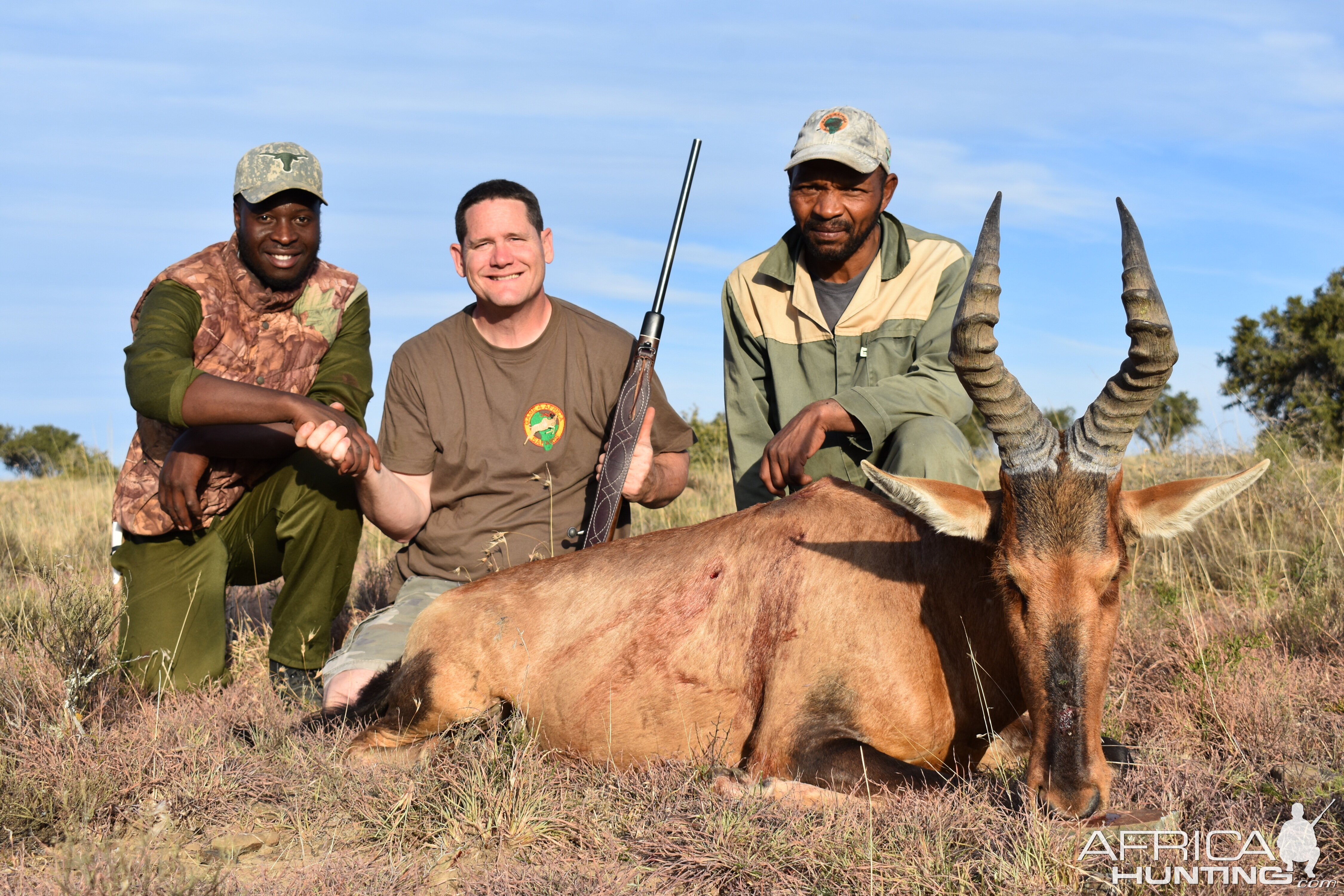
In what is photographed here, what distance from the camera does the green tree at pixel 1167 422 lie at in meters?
12.2

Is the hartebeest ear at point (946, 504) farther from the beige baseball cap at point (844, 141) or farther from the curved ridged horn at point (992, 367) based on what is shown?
the beige baseball cap at point (844, 141)

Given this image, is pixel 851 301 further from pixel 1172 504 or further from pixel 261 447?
pixel 261 447

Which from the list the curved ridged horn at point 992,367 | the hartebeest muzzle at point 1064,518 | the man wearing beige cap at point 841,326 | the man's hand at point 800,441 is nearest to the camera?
the hartebeest muzzle at point 1064,518

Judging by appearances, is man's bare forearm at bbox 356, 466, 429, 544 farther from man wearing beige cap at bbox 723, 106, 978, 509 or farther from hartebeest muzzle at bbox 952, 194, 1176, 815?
hartebeest muzzle at bbox 952, 194, 1176, 815

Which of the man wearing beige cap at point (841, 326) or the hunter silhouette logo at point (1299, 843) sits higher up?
the man wearing beige cap at point (841, 326)

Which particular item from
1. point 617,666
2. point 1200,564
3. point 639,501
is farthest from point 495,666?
point 1200,564

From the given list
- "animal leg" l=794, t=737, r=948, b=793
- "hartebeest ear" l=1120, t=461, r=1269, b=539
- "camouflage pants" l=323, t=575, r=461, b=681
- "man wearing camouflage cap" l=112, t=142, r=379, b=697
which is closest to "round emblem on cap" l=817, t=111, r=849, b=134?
"man wearing camouflage cap" l=112, t=142, r=379, b=697

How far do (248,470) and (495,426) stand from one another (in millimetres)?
1663

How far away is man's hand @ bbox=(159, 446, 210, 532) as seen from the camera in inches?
244

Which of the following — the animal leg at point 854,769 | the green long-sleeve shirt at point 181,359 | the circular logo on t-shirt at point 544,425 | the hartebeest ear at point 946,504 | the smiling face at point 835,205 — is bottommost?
the animal leg at point 854,769

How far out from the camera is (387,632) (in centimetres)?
596

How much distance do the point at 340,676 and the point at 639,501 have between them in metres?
2.06

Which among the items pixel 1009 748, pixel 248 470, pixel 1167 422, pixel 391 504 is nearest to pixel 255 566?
pixel 248 470

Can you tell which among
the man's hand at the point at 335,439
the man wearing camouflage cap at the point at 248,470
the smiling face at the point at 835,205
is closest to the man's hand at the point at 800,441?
the smiling face at the point at 835,205
